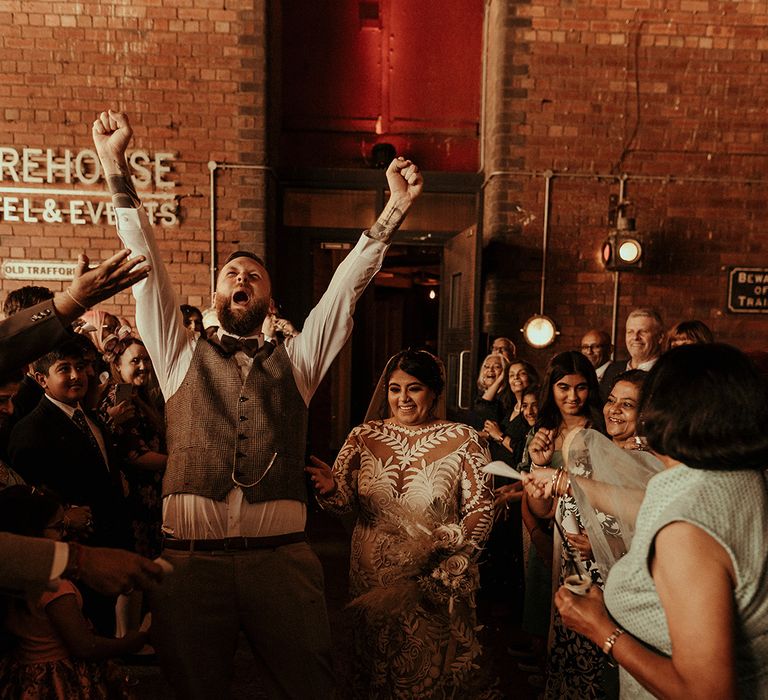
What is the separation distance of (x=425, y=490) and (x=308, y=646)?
0.70 metres

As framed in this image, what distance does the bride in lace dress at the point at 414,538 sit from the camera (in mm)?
2227

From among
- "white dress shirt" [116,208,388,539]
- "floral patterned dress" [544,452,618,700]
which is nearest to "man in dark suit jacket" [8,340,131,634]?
"white dress shirt" [116,208,388,539]

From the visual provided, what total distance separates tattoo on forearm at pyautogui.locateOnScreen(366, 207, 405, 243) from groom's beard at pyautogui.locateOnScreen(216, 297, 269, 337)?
1.56ft

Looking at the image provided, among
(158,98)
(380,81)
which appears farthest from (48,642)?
(380,81)

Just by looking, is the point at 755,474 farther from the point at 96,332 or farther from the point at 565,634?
the point at 96,332

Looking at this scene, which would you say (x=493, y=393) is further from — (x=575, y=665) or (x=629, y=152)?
(x=629, y=152)

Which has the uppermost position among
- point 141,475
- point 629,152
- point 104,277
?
point 629,152

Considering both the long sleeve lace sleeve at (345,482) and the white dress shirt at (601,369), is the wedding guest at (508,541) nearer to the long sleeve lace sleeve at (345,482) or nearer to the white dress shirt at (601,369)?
the white dress shirt at (601,369)

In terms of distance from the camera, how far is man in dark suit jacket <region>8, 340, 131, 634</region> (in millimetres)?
2443

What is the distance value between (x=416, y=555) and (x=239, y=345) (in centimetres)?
98

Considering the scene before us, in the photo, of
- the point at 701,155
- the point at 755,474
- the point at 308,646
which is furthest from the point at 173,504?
the point at 701,155

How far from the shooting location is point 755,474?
4.00 ft

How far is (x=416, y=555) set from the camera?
222cm

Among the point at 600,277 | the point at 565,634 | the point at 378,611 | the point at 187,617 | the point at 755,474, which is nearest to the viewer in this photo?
the point at 755,474
